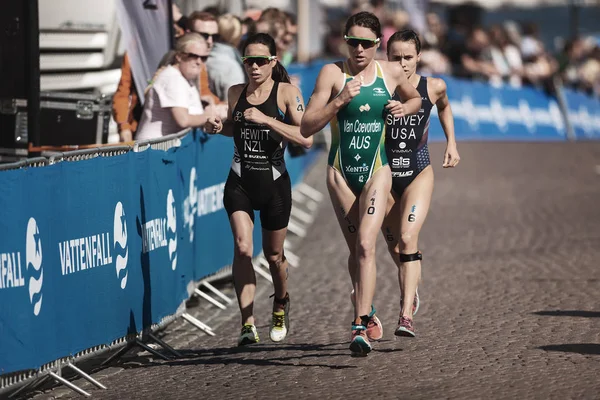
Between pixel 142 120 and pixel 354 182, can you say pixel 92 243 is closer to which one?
pixel 354 182

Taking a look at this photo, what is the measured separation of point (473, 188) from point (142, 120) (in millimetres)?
10760

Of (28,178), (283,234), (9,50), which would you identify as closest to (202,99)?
(9,50)

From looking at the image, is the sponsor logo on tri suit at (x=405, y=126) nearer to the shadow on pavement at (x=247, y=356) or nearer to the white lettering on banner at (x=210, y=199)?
the shadow on pavement at (x=247, y=356)

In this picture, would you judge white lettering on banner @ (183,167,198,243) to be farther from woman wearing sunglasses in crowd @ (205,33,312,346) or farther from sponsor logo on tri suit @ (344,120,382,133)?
sponsor logo on tri suit @ (344,120,382,133)

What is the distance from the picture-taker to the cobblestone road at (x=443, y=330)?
334 inches

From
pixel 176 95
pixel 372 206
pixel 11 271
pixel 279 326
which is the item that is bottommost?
pixel 279 326

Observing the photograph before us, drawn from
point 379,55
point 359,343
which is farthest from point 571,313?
point 379,55

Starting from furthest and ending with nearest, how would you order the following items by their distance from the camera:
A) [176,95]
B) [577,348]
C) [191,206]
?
[176,95] < [191,206] < [577,348]

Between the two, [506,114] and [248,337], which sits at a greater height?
[248,337]

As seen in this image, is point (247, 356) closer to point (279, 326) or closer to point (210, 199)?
point (279, 326)

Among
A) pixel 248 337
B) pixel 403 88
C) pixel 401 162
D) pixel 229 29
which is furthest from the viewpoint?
pixel 229 29

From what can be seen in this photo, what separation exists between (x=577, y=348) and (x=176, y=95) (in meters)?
4.39

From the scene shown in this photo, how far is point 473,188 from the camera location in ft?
72.5

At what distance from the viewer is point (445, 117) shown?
10.5m
